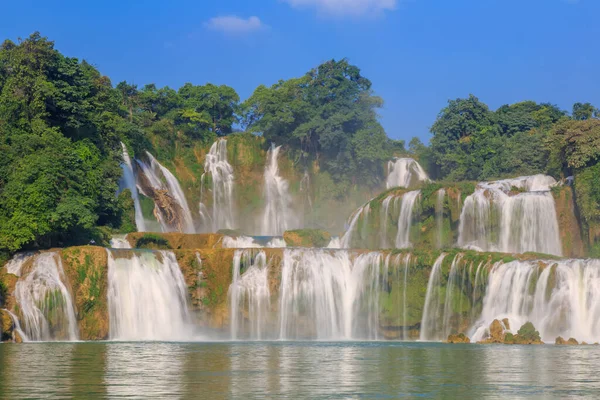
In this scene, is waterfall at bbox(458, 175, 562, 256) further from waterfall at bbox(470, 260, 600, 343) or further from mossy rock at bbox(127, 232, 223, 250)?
mossy rock at bbox(127, 232, 223, 250)

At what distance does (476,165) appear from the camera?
7194 cm

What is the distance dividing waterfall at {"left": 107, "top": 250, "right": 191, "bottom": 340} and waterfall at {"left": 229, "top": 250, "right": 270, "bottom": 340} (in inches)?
87.5

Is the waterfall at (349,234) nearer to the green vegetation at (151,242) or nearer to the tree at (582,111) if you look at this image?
the green vegetation at (151,242)

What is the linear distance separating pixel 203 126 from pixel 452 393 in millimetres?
66279

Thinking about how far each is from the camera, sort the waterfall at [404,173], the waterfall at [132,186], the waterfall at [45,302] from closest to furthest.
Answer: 1. the waterfall at [45,302]
2. the waterfall at [132,186]
3. the waterfall at [404,173]

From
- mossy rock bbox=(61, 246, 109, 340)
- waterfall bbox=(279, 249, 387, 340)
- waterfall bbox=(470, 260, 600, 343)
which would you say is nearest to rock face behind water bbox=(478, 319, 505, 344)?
waterfall bbox=(470, 260, 600, 343)

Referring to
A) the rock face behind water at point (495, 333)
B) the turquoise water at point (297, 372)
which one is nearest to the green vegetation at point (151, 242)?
the turquoise water at point (297, 372)

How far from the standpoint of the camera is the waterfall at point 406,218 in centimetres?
5588

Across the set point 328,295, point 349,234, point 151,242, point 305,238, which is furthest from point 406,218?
point 151,242

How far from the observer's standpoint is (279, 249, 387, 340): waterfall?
148 feet

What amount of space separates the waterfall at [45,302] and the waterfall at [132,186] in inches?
719

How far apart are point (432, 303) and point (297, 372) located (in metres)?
20.3

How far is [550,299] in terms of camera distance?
40750mm

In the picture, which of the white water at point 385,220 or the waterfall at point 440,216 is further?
the white water at point 385,220
